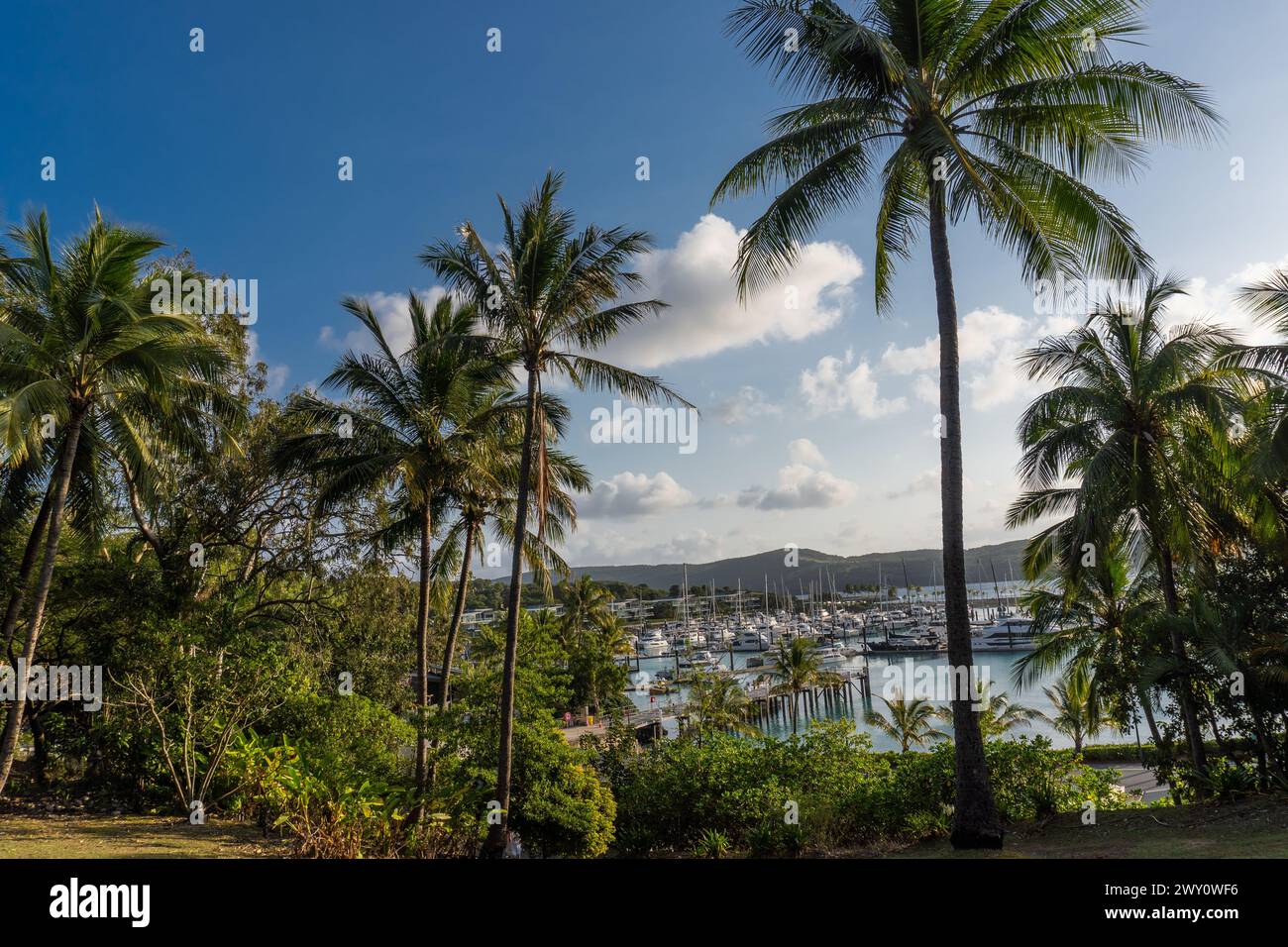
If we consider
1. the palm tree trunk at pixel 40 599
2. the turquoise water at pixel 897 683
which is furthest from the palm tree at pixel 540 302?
the turquoise water at pixel 897 683

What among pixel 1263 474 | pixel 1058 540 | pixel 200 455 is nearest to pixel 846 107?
pixel 1263 474

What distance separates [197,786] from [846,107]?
16.1m

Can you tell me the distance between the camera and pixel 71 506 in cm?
1530

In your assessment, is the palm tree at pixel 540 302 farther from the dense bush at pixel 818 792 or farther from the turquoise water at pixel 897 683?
the turquoise water at pixel 897 683

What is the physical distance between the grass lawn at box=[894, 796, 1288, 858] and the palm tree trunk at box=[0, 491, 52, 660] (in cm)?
1516

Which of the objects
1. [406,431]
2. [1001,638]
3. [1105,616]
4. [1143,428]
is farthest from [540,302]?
[1001,638]

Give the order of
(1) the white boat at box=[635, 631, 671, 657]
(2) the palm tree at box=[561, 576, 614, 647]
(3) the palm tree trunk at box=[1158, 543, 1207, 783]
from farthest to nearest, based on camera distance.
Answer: (1) the white boat at box=[635, 631, 671, 657], (2) the palm tree at box=[561, 576, 614, 647], (3) the palm tree trunk at box=[1158, 543, 1207, 783]

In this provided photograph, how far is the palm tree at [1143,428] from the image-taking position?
12656 millimetres

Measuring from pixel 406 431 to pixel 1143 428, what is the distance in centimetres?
1516

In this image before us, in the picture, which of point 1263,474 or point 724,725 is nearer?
point 1263,474

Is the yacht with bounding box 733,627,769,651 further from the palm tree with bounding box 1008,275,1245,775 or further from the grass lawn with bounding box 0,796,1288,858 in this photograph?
the grass lawn with bounding box 0,796,1288,858

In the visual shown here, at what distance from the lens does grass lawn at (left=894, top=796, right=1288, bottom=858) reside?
7723 millimetres

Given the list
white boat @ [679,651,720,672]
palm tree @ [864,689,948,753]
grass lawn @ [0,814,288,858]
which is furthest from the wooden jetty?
grass lawn @ [0,814,288,858]

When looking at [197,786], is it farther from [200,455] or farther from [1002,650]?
[1002,650]
